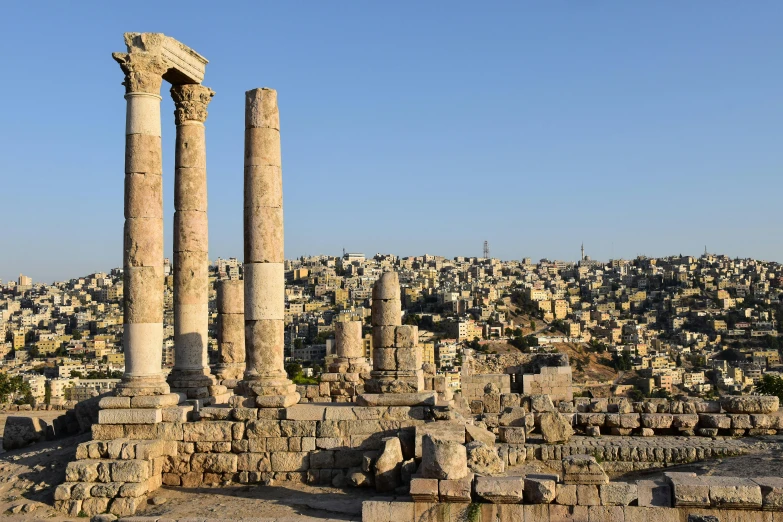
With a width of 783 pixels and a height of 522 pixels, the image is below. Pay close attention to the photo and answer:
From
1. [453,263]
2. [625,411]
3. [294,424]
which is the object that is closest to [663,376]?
[625,411]

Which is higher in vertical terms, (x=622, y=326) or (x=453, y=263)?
(x=453, y=263)

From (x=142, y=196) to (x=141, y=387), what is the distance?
143 inches

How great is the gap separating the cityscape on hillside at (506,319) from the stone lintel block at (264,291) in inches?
1592

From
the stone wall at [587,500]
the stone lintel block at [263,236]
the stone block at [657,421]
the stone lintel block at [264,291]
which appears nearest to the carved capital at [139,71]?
the stone lintel block at [263,236]

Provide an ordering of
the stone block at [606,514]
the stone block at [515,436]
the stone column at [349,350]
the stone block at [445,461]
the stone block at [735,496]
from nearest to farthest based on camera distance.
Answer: the stone block at [735,496] < the stone block at [606,514] < the stone block at [445,461] < the stone block at [515,436] < the stone column at [349,350]

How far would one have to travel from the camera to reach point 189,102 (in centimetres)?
1850

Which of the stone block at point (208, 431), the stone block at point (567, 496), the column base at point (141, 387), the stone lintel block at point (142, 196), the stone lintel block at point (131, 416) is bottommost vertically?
the stone block at point (567, 496)

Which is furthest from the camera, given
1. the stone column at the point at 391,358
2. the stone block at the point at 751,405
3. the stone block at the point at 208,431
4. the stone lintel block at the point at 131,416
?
the stone block at the point at 751,405

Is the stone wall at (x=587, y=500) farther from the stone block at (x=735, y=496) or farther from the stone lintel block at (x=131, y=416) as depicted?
the stone lintel block at (x=131, y=416)

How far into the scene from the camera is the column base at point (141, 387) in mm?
15125

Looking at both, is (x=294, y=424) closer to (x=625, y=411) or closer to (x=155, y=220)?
(x=155, y=220)

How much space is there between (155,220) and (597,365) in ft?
268

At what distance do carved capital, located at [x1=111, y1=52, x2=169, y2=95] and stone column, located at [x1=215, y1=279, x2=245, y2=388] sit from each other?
18.7 ft

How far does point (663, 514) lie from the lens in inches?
420
